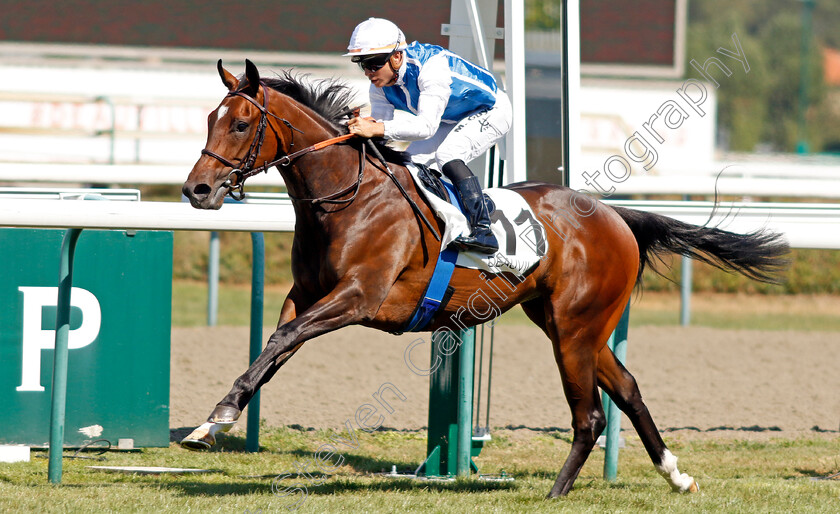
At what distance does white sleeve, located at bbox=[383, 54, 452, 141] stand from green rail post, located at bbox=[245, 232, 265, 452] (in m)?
1.50

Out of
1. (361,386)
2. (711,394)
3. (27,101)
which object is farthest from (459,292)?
(27,101)

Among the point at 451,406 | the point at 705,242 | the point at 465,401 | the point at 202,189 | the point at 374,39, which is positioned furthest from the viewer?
the point at 451,406

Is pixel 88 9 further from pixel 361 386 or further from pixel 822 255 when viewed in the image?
pixel 822 255

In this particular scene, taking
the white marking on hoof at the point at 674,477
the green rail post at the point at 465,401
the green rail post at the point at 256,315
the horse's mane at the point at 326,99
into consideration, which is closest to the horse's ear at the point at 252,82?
the horse's mane at the point at 326,99

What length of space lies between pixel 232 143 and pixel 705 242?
231cm

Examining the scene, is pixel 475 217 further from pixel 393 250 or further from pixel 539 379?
pixel 539 379

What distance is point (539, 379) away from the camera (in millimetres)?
7691

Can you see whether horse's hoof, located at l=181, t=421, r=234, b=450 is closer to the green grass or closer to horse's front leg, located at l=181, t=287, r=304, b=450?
horse's front leg, located at l=181, t=287, r=304, b=450

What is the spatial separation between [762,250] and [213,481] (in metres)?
2.74

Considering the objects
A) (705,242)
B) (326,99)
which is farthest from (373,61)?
(705,242)

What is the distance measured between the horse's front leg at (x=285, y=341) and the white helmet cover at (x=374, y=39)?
0.91 meters

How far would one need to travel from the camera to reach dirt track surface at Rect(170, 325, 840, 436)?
6.39 metres

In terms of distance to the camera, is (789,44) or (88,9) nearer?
(88,9)

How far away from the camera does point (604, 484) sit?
15.1 feet
